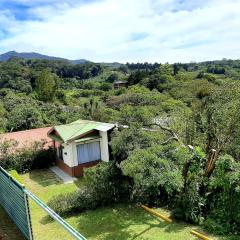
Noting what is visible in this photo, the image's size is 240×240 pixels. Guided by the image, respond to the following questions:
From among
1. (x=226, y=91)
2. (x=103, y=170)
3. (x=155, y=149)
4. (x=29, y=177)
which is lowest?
(x=29, y=177)

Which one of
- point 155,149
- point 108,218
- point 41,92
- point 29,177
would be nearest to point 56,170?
point 29,177

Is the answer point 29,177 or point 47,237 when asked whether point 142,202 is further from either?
point 29,177

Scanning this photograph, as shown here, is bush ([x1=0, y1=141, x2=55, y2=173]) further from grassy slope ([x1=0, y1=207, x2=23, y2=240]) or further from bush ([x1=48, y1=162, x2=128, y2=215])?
grassy slope ([x1=0, y1=207, x2=23, y2=240])

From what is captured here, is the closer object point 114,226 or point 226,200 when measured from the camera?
point 226,200

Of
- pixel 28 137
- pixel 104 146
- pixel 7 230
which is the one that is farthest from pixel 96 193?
pixel 28 137

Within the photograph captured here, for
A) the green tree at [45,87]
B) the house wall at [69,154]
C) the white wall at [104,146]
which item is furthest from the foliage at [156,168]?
the green tree at [45,87]

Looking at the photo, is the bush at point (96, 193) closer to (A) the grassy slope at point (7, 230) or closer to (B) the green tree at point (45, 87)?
(A) the grassy slope at point (7, 230)

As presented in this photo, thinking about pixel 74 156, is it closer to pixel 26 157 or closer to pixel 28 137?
pixel 26 157
